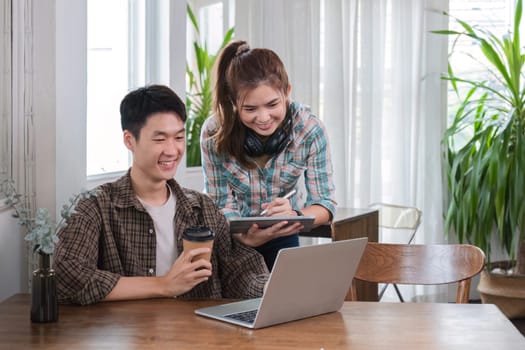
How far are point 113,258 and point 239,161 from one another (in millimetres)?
633

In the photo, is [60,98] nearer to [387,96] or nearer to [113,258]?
[113,258]

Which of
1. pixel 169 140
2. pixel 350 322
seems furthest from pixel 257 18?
pixel 350 322

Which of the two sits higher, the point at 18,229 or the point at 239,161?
the point at 239,161

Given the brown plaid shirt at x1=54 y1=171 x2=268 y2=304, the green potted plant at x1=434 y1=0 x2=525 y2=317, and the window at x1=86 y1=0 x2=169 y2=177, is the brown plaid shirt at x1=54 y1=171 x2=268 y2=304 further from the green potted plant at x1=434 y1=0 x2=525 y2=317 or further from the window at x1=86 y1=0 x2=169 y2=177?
the green potted plant at x1=434 y1=0 x2=525 y2=317

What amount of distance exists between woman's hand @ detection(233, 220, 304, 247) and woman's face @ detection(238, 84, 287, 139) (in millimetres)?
304

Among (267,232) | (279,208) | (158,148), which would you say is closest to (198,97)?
(279,208)

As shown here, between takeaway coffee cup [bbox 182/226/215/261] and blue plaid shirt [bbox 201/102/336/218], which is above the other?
blue plaid shirt [bbox 201/102/336/218]

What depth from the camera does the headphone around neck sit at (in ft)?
8.55

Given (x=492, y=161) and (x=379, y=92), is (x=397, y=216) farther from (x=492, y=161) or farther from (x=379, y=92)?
(x=379, y=92)

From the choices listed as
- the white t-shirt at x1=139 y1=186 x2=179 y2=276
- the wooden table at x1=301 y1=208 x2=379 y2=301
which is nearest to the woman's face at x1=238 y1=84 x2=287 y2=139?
the white t-shirt at x1=139 y1=186 x2=179 y2=276

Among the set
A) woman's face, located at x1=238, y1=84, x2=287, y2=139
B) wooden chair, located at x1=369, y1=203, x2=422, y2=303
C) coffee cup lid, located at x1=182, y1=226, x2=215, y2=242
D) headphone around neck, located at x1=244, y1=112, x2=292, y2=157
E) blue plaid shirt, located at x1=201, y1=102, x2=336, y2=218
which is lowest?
wooden chair, located at x1=369, y1=203, x2=422, y2=303

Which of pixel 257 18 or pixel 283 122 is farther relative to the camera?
pixel 257 18

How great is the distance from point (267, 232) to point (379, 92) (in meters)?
2.74

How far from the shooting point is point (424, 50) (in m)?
4.99
